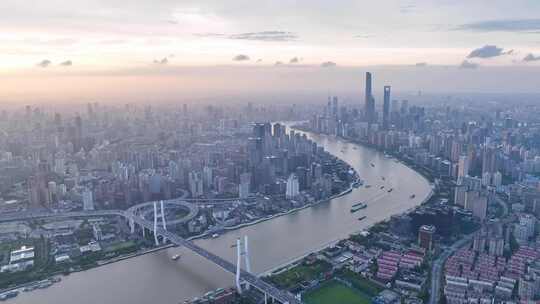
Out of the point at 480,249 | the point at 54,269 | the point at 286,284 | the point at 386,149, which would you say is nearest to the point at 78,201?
the point at 54,269

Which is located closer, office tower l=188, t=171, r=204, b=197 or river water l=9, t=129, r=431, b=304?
river water l=9, t=129, r=431, b=304

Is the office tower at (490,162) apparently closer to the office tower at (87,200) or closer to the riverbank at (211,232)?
the riverbank at (211,232)

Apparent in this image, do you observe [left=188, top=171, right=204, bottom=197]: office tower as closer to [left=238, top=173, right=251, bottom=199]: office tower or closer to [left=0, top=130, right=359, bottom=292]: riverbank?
[left=238, top=173, right=251, bottom=199]: office tower

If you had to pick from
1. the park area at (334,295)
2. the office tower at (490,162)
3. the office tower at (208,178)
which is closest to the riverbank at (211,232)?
the office tower at (208,178)

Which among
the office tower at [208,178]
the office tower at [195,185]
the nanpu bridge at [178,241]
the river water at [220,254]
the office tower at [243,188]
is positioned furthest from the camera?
the office tower at [208,178]

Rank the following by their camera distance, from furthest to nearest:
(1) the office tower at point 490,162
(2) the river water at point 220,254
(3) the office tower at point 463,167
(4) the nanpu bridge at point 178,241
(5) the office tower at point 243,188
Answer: (1) the office tower at point 490,162
(3) the office tower at point 463,167
(5) the office tower at point 243,188
(2) the river water at point 220,254
(4) the nanpu bridge at point 178,241

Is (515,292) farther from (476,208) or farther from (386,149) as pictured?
(386,149)

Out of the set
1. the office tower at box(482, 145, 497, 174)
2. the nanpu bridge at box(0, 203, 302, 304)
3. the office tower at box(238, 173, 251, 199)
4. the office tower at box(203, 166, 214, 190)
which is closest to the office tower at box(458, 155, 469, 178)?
the office tower at box(482, 145, 497, 174)
